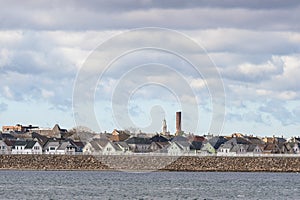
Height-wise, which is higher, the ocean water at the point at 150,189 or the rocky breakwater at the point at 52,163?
the rocky breakwater at the point at 52,163

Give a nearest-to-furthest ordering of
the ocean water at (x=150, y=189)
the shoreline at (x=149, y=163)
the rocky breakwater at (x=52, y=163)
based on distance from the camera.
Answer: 1. the ocean water at (x=150, y=189)
2. the shoreline at (x=149, y=163)
3. the rocky breakwater at (x=52, y=163)

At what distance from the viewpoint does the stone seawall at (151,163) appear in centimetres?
16225

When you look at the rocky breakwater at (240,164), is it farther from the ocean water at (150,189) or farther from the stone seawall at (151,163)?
the ocean water at (150,189)

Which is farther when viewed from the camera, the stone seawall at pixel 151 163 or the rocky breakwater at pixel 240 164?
the stone seawall at pixel 151 163

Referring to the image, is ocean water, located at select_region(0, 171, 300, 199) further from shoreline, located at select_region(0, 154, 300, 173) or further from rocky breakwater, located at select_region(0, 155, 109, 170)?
rocky breakwater, located at select_region(0, 155, 109, 170)

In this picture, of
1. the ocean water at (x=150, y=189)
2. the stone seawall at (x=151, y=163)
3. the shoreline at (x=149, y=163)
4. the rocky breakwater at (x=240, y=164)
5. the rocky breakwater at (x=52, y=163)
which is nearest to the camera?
the ocean water at (x=150, y=189)

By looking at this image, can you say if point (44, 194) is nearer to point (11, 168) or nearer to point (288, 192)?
point (288, 192)

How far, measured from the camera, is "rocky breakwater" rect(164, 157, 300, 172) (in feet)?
530

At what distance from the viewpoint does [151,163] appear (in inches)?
6580

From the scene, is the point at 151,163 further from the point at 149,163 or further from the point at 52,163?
the point at 52,163

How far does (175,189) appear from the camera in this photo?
344ft

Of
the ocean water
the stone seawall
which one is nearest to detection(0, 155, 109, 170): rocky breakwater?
the stone seawall

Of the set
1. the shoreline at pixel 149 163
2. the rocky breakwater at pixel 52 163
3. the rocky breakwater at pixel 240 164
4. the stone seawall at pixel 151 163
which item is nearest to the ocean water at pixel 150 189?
the rocky breakwater at pixel 240 164

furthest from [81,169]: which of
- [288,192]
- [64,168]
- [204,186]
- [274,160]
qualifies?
[288,192]
